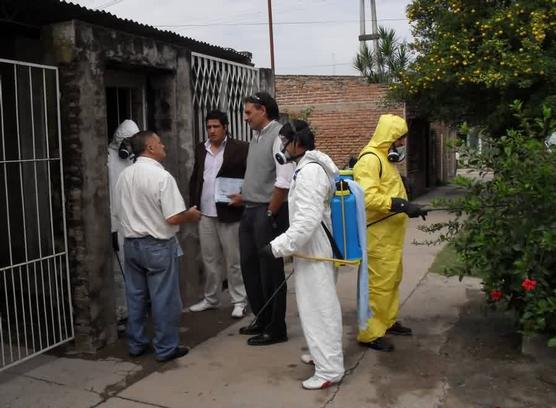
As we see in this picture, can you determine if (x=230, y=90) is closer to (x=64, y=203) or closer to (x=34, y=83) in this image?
(x=34, y=83)

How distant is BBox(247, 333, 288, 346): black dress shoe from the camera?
4878mm

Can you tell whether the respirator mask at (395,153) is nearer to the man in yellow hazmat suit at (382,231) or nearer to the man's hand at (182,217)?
the man in yellow hazmat suit at (382,231)

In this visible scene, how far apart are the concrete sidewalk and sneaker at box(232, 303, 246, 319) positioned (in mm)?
262

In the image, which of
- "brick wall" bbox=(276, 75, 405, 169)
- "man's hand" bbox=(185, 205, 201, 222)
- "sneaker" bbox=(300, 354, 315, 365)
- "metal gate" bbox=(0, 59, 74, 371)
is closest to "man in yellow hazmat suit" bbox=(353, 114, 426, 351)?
"sneaker" bbox=(300, 354, 315, 365)

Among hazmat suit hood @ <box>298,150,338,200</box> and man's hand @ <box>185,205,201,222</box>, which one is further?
man's hand @ <box>185,205,201,222</box>

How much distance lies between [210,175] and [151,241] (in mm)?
1268

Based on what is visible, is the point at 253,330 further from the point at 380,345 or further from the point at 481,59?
the point at 481,59

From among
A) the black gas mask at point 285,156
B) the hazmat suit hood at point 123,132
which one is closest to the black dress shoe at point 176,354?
the black gas mask at point 285,156

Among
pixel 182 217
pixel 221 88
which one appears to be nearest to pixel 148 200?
pixel 182 217

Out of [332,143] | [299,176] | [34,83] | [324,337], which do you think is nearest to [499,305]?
[324,337]

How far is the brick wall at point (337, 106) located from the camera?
55.2 feet

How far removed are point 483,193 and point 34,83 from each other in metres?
3.62

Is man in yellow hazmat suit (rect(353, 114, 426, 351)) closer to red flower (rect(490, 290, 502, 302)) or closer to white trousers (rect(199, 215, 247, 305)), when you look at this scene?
red flower (rect(490, 290, 502, 302))

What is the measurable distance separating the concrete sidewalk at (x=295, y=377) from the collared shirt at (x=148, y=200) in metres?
0.97
